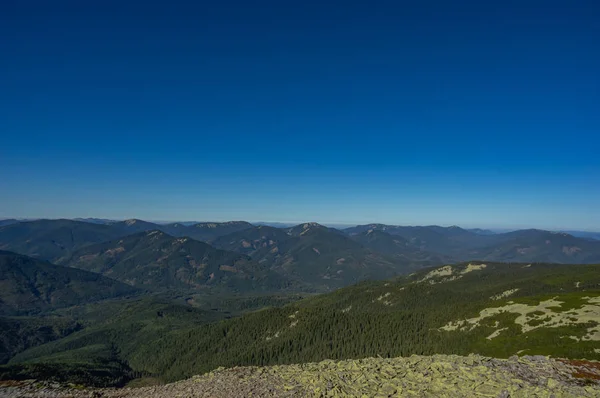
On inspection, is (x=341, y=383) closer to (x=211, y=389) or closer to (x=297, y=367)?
(x=297, y=367)

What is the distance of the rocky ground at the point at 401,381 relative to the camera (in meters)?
57.1

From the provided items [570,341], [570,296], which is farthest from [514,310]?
[570,341]

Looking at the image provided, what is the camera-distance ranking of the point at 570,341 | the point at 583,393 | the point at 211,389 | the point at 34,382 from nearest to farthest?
the point at 583,393
the point at 211,389
the point at 34,382
the point at 570,341

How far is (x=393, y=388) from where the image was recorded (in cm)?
5909

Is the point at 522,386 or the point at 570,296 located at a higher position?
the point at 522,386

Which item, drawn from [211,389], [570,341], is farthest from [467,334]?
[211,389]

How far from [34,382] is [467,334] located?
7559 inches

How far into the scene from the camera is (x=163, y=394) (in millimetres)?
65312

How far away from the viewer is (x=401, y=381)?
61406mm

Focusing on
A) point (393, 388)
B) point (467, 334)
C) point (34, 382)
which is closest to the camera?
point (393, 388)

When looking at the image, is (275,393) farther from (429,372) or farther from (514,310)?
(514,310)

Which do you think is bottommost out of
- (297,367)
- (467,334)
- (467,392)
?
(467,334)

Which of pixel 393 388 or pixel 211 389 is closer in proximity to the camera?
pixel 393 388

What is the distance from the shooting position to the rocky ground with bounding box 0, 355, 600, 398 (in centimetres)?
5709
